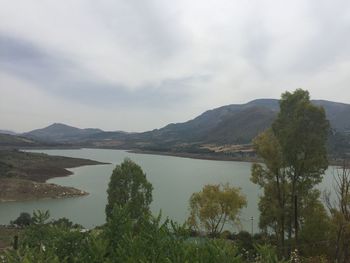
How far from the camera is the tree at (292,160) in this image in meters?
19.0

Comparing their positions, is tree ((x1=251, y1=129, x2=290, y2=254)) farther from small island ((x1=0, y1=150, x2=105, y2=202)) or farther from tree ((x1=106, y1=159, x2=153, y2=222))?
small island ((x1=0, y1=150, x2=105, y2=202))

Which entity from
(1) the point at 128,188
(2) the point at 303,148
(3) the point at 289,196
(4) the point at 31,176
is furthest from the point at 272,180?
(4) the point at 31,176

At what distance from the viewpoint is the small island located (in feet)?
195

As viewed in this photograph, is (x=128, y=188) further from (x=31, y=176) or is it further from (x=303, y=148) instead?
(x=31, y=176)

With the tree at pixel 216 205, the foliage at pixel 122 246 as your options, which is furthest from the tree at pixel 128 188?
the foliage at pixel 122 246

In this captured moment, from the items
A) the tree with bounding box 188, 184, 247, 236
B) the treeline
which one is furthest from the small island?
the tree with bounding box 188, 184, 247, 236

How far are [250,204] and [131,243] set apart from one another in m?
40.8

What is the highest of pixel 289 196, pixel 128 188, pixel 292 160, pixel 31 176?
pixel 292 160

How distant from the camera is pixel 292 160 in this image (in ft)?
62.6

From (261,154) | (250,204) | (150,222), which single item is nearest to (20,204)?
(250,204)

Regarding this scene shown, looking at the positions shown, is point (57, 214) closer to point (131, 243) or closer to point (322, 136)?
point (322, 136)

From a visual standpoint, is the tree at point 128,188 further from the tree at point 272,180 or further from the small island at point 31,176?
the small island at point 31,176

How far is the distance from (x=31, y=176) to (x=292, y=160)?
69.2 metres

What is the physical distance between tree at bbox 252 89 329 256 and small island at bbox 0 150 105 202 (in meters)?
43.2
